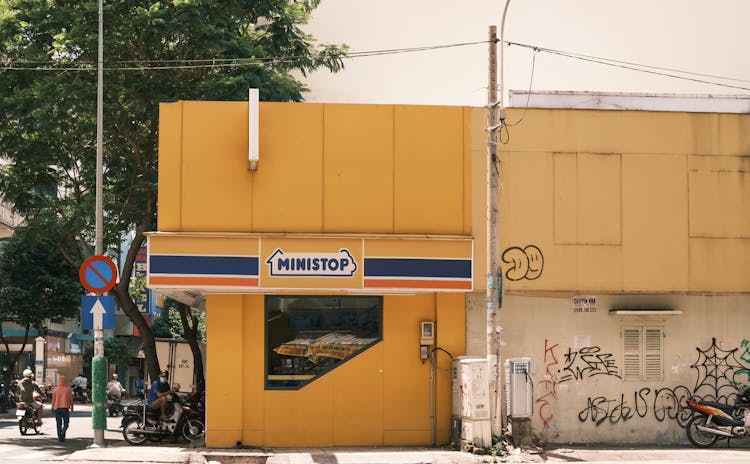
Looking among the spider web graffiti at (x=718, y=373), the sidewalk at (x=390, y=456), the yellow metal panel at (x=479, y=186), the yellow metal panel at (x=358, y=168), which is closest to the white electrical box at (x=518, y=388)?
the sidewalk at (x=390, y=456)

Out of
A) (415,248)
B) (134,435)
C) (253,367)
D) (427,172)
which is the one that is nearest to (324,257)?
(415,248)

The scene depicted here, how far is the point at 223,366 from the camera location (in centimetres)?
1908

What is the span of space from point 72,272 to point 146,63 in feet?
68.5

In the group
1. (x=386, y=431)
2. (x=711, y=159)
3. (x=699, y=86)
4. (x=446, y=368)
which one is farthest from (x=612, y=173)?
(x=699, y=86)

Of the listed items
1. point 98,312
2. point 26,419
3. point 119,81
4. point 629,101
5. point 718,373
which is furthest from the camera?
point 119,81

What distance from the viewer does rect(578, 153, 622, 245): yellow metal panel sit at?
1995 cm

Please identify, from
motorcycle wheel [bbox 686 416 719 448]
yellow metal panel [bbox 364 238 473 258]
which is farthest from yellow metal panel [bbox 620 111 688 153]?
motorcycle wheel [bbox 686 416 719 448]

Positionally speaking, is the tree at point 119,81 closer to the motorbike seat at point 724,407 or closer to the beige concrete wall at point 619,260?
the beige concrete wall at point 619,260

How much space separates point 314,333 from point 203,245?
2.88 meters

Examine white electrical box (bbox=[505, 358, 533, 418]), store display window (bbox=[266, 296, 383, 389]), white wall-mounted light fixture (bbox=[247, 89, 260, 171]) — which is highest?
white wall-mounted light fixture (bbox=[247, 89, 260, 171])

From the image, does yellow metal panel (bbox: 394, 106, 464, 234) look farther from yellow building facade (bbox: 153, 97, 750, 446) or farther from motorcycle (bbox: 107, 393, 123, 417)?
motorcycle (bbox: 107, 393, 123, 417)

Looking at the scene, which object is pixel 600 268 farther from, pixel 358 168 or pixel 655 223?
pixel 358 168

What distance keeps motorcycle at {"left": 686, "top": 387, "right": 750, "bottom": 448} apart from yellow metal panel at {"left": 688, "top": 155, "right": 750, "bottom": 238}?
131 inches

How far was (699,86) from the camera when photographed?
29.1 meters
